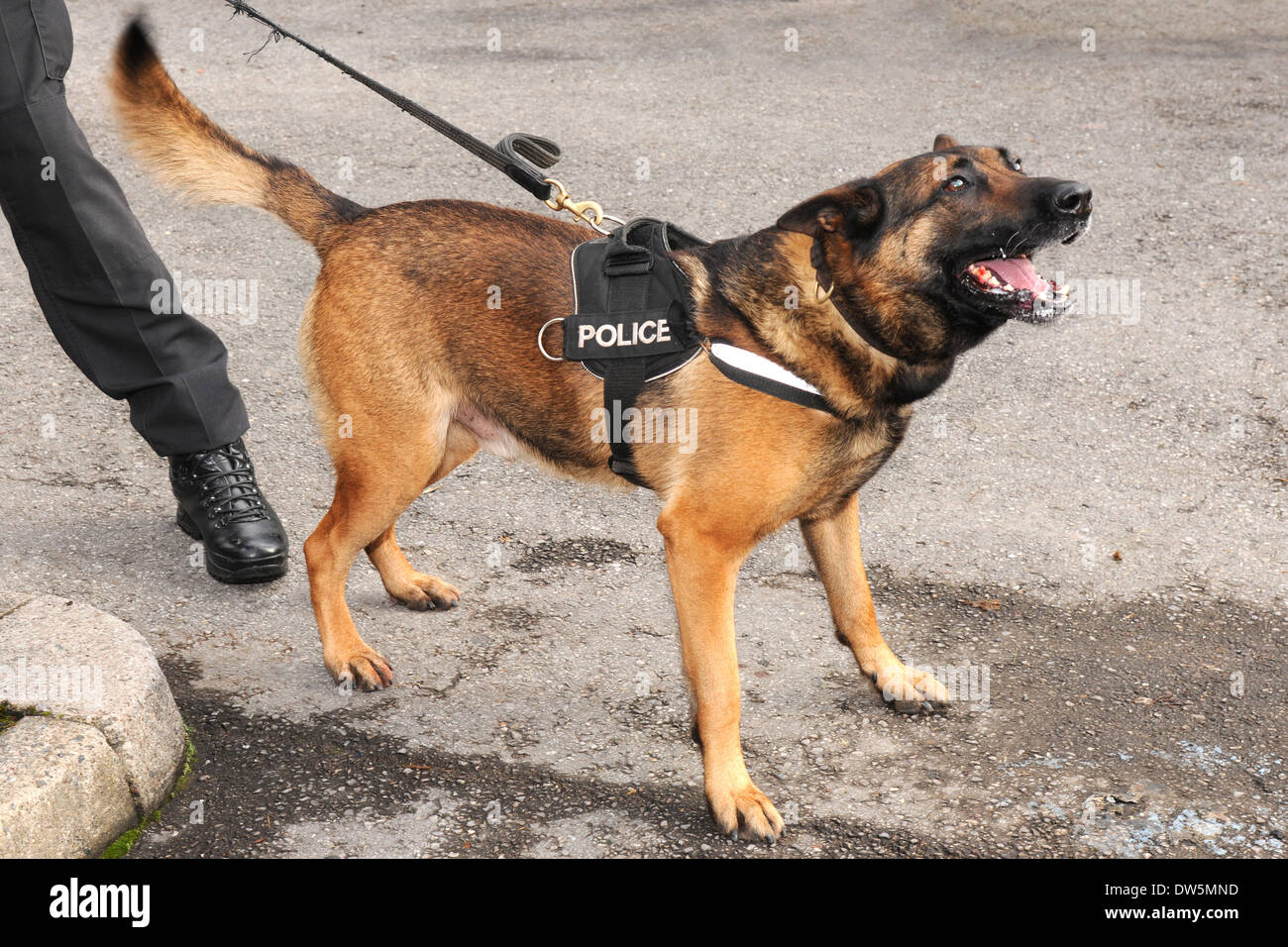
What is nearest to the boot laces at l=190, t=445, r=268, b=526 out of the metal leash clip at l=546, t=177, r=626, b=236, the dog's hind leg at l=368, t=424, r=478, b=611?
the dog's hind leg at l=368, t=424, r=478, b=611

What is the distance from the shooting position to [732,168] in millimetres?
7312

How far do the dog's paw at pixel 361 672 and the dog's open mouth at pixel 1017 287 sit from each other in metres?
1.94

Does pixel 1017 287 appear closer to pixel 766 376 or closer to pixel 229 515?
pixel 766 376

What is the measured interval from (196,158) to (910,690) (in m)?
2.55

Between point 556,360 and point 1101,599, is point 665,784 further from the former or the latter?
point 1101,599

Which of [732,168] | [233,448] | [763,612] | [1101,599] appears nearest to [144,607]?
[233,448]

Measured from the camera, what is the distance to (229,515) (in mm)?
4129

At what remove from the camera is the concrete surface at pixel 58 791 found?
273 cm
